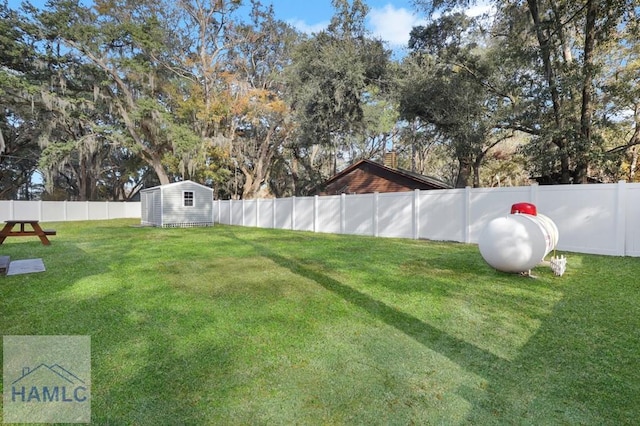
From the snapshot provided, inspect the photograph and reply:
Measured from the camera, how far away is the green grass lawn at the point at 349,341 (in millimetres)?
2178

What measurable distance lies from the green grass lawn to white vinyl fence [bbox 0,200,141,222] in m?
20.1

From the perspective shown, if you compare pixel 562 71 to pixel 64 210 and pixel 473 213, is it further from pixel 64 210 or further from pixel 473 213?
pixel 64 210

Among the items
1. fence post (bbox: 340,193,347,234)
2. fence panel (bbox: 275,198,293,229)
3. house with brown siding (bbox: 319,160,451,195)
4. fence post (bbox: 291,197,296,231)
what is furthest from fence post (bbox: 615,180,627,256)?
fence panel (bbox: 275,198,293,229)

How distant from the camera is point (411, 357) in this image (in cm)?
283

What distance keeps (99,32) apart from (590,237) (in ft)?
75.8

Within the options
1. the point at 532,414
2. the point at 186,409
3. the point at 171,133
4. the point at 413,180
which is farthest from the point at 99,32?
the point at 532,414

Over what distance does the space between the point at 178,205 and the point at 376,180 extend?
35.6ft

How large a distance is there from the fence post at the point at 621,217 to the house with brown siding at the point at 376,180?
10707 millimetres

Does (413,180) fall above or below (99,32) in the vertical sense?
below

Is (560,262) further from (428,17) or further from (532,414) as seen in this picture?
(428,17)

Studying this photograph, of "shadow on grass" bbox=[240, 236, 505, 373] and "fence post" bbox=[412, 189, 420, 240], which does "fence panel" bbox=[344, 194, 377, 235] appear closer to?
"fence post" bbox=[412, 189, 420, 240]

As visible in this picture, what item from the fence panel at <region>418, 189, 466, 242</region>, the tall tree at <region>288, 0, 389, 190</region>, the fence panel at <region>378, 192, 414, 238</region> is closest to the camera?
the fence panel at <region>418, 189, 466, 242</region>

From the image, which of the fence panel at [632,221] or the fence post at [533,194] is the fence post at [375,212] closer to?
the fence post at [533,194]

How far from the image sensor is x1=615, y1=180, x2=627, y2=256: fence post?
6504mm
